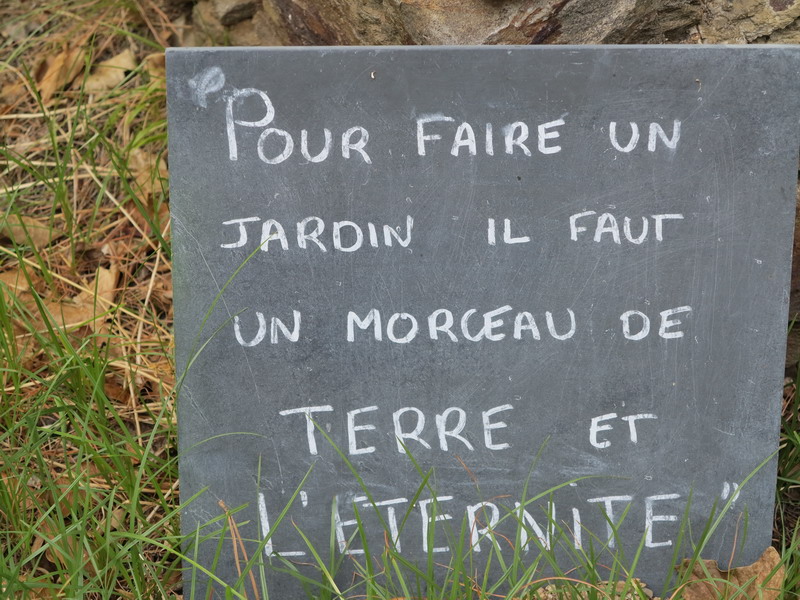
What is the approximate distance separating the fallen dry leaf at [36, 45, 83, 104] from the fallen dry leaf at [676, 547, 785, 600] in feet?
7.24

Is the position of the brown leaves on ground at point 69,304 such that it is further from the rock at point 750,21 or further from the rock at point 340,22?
the rock at point 750,21

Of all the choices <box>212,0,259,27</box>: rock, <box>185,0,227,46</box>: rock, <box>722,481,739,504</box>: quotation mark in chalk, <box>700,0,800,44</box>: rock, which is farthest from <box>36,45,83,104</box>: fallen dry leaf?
<box>722,481,739,504</box>: quotation mark in chalk

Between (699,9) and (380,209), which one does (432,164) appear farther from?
(699,9)

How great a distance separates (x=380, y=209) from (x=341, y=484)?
1.79 ft

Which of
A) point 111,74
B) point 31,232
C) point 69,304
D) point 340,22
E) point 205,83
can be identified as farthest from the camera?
point 111,74

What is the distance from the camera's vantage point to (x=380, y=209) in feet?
5.40

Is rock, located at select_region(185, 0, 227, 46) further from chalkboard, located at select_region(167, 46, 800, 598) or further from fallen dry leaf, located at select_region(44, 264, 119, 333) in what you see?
chalkboard, located at select_region(167, 46, 800, 598)

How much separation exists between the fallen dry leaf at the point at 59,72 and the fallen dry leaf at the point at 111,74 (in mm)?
58

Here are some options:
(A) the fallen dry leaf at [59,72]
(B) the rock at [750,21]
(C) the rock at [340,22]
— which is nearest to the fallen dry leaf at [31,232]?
(A) the fallen dry leaf at [59,72]

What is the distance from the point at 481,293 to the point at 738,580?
2.55 ft

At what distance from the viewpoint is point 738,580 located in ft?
5.74

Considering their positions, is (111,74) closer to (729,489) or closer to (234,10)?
Answer: (234,10)

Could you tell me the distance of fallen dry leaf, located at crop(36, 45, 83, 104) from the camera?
8.80ft

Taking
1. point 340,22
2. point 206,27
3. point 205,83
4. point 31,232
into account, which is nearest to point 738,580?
point 205,83
